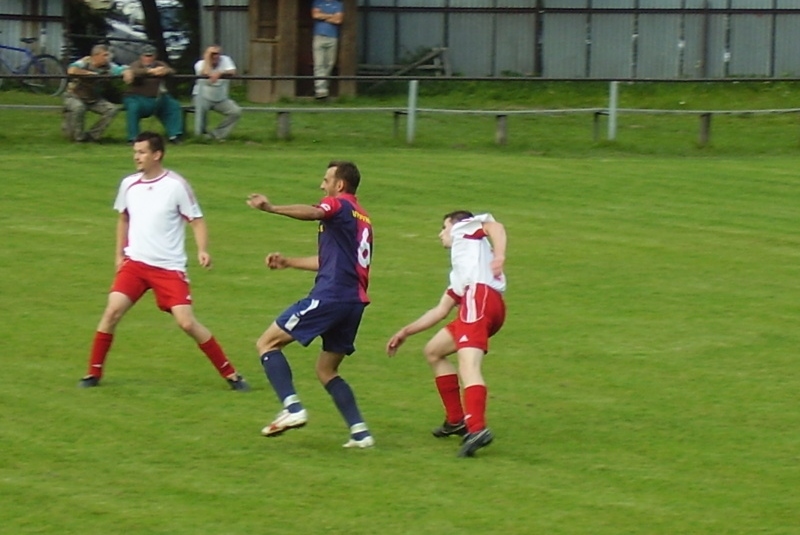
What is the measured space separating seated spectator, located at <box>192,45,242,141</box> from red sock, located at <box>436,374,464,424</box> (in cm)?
1369

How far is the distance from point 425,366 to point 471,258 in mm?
2479

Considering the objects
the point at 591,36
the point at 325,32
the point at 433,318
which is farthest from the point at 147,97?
the point at 591,36

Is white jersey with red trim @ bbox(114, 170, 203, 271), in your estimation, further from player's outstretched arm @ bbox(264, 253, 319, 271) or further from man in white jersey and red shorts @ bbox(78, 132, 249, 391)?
player's outstretched arm @ bbox(264, 253, 319, 271)

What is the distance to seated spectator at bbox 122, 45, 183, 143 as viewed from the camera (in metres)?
20.6

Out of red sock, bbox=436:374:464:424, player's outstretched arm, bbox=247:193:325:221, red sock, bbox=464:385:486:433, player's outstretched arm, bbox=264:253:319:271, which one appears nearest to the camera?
player's outstretched arm, bbox=247:193:325:221

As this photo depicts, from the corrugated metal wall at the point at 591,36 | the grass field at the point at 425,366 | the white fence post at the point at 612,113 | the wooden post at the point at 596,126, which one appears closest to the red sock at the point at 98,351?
the grass field at the point at 425,366

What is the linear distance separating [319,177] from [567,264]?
17.8 ft

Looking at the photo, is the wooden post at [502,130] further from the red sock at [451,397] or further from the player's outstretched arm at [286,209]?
the player's outstretched arm at [286,209]

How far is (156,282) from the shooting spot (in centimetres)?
976

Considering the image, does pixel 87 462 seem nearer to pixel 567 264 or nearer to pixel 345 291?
pixel 345 291

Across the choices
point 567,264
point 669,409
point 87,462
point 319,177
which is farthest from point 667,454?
point 319,177

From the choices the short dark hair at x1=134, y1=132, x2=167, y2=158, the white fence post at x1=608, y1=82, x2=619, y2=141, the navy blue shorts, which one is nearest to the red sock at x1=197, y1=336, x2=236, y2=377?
the short dark hair at x1=134, y1=132, x2=167, y2=158

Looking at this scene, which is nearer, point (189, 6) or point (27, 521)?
point (27, 521)

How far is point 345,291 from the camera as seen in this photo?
814 cm
